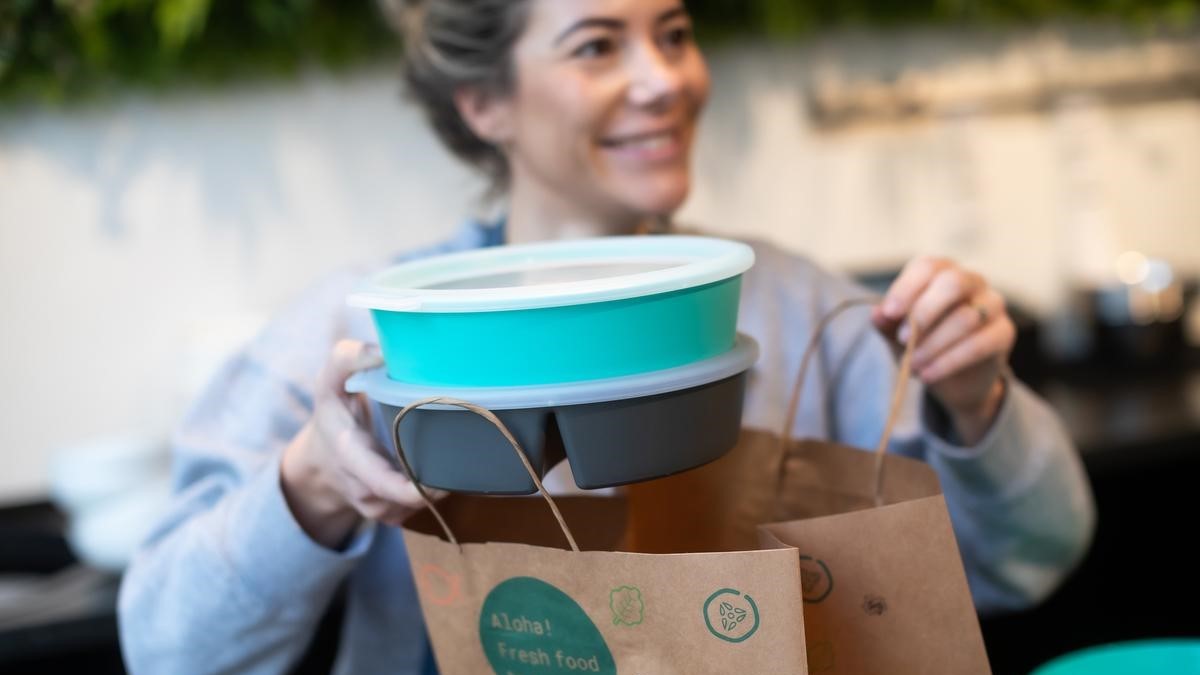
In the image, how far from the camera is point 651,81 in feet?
3.02

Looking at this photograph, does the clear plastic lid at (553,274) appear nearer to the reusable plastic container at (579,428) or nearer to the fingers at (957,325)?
the reusable plastic container at (579,428)

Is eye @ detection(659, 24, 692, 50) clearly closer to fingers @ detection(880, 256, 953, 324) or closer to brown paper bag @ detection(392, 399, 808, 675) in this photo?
fingers @ detection(880, 256, 953, 324)

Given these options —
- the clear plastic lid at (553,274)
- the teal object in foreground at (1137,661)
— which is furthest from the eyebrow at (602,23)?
the teal object in foreground at (1137,661)

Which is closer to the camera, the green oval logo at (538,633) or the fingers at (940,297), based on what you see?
the green oval logo at (538,633)

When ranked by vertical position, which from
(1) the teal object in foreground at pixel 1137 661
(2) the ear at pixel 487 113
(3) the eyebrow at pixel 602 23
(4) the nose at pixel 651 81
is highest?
(3) the eyebrow at pixel 602 23

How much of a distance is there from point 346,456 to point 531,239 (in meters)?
0.42

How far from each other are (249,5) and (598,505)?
3.65 feet

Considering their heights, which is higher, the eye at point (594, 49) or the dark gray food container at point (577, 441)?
the eye at point (594, 49)

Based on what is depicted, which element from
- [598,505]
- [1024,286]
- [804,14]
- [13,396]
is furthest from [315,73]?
[1024,286]

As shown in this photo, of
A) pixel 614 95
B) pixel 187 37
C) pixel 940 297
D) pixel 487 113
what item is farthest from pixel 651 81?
pixel 187 37

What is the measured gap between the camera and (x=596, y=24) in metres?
0.92

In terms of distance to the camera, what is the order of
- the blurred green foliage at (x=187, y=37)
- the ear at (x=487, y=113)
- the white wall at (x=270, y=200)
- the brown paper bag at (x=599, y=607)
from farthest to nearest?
the white wall at (x=270, y=200), the blurred green foliage at (x=187, y=37), the ear at (x=487, y=113), the brown paper bag at (x=599, y=607)

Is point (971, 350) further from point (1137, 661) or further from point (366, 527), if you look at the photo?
point (366, 527)

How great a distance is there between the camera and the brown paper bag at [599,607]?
56 cm
